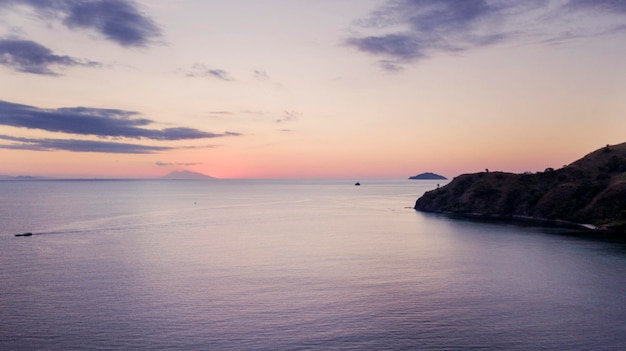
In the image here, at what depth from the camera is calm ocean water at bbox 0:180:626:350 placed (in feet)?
198

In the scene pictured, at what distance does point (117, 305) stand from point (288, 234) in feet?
312

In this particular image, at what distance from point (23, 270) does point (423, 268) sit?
90.1 meters

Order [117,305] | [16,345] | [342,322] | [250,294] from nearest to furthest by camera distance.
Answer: [16,345] → [342,322] → [117,305] → [250,294]

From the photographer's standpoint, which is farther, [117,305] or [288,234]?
[288,234]

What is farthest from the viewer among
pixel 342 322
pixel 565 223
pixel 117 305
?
pixel 565 223

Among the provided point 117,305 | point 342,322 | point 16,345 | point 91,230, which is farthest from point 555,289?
point 91,230

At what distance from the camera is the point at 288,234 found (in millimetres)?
166875

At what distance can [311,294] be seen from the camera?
81.2m

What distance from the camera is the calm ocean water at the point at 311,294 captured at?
60.3 meters

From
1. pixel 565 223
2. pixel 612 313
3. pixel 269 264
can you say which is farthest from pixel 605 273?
pixel 565 223

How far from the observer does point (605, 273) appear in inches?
3829

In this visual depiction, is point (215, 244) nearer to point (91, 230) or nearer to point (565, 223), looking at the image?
point (91, 230)

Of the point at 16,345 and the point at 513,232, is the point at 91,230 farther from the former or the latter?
the point at 513,232

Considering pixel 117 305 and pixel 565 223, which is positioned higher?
pixel 565 223
